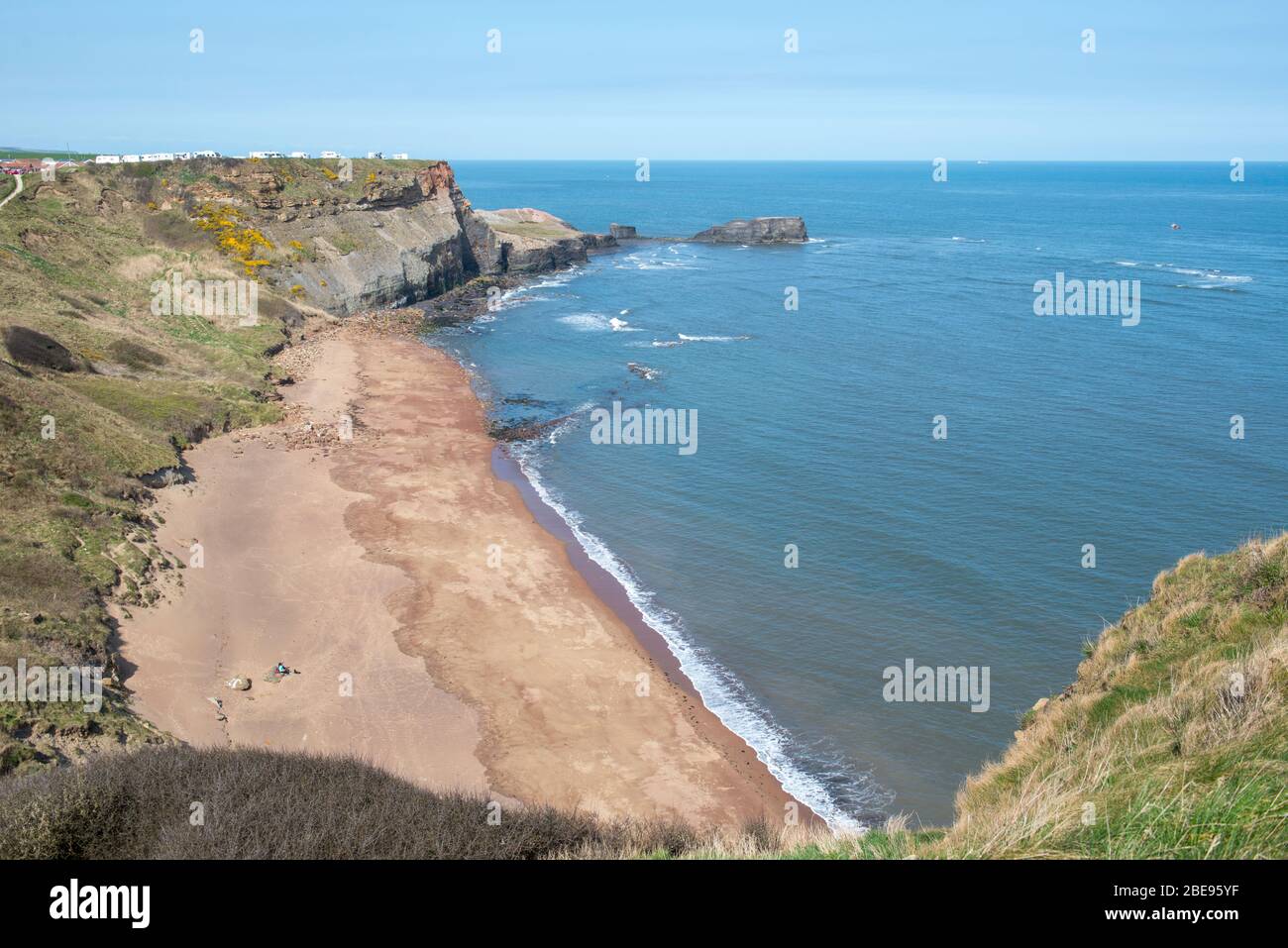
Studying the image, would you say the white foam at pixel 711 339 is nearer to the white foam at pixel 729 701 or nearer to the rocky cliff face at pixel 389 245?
→ the rocky cliff face at pixel 389 245

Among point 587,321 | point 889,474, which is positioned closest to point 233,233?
point 587,321

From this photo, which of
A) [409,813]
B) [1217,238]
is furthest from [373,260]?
[1217,238]

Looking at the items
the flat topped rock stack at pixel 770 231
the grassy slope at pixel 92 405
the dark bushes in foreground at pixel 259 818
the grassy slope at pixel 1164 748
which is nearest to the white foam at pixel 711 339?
the grassy slope at pixel 92 405

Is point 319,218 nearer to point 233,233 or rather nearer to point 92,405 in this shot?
point 233,233

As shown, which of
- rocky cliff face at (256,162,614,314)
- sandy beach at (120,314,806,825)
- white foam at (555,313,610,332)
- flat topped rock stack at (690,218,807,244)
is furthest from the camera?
flat topped rock stack at (690,218,807,244)

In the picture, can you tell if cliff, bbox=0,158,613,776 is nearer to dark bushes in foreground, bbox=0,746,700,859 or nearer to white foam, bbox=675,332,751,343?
dark bushes in foreground, bbox=0,746,700,859

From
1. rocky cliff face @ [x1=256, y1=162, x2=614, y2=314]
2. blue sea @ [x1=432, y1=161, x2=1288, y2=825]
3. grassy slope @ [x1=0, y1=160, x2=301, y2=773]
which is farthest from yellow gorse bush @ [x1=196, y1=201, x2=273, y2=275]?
Result: blue sea @ [x1=432, y1=161, x2=1288, y2=825]
